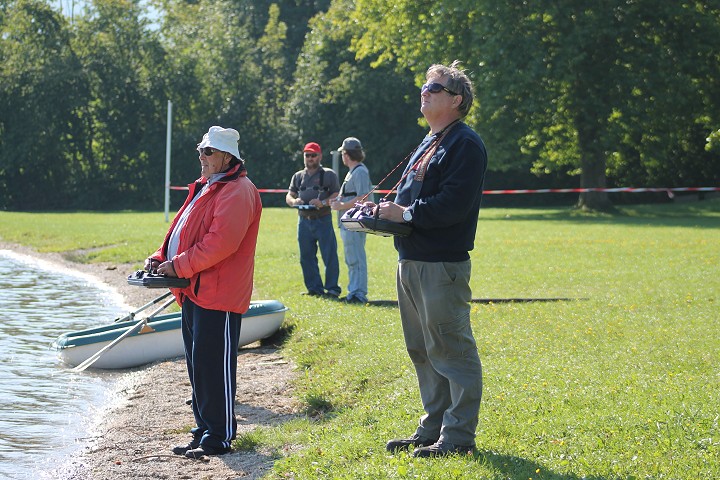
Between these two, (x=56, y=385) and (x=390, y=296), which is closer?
(x=56, y=385)

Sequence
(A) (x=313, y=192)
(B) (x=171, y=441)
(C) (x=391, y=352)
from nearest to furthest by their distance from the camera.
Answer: (B) (x=171, y=441) < (C) (x=391, y=352) < (A) (x=313, y=192)

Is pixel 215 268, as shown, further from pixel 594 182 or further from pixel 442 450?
pixel 594 182

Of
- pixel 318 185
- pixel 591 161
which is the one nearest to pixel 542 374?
pixel 318 185

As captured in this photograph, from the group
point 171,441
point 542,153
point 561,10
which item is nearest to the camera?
point 171,441

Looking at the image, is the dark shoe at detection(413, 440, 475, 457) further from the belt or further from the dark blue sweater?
the belt

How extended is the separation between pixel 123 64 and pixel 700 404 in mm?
43718

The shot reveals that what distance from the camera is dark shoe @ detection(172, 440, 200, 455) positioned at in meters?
7.38

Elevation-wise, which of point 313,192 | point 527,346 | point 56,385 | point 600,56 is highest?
point 600,56

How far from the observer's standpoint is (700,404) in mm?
6953

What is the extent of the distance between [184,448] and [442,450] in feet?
7.50

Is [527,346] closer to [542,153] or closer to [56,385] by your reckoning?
[56,385]

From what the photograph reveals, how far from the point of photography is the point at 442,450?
592 centimetres

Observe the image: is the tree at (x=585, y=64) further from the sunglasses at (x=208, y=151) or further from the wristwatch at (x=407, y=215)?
the wristwatch at (x=407, y=215)

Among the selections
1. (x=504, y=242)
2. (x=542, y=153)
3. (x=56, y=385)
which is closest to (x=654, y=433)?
(x=56, y=385)
